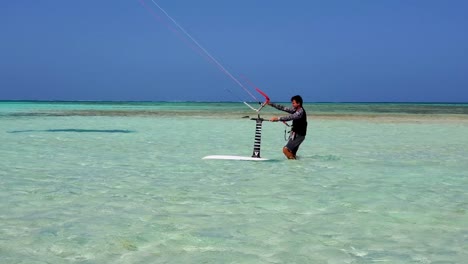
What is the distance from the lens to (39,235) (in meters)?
6.30

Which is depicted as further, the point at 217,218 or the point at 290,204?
the point at 290,204

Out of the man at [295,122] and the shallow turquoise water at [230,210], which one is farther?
the man at [295,122]

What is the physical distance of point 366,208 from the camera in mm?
8016

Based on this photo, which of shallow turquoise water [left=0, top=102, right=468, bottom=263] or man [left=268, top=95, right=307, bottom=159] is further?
man [left=268, top=95, right=307, bottom=159]

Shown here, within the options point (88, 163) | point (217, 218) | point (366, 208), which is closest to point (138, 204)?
point (217, 218)

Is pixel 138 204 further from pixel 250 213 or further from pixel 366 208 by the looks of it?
pixel 366 208

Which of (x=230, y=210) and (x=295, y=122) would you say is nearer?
(x=230, y=210)

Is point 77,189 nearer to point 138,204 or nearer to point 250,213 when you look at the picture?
point 138,204

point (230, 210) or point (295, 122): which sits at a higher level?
point (295, 122)

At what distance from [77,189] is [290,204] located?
11.8ft

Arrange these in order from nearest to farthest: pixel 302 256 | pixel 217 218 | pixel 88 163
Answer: pixel 302 256 < pixel 217 218 < pixel 88 163

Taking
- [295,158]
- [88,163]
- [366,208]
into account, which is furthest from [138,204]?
[295,158]

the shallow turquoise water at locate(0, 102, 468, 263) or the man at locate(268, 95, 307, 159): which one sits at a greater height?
the man at locate(268, 95, 307, 159)

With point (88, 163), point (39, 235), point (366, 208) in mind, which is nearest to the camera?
point (39, 235)
